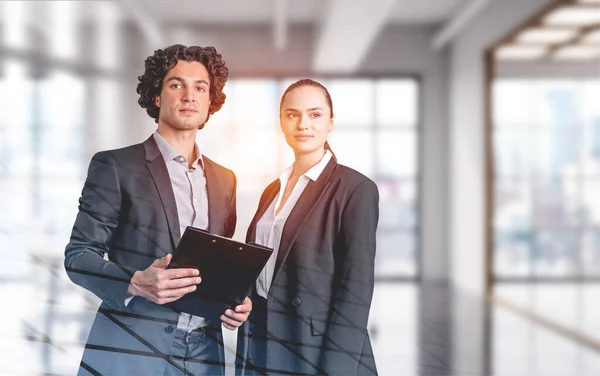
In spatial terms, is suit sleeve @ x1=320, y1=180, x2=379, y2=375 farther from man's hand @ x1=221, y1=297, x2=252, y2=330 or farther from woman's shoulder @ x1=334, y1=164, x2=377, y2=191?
man's hand @ x1=221, y1=297, x2=252, y2=330

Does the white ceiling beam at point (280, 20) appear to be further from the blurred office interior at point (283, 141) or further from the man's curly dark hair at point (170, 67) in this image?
the man's curly dark hair at point (170, 67)

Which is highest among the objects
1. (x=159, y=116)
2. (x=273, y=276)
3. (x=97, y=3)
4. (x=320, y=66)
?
(x=97, y=3)

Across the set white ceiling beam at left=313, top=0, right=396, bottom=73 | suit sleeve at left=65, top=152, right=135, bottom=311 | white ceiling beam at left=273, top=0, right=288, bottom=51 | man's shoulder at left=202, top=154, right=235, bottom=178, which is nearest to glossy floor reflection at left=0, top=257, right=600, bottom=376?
suit sleeve at left=65, top=152, right=135, bottom=311

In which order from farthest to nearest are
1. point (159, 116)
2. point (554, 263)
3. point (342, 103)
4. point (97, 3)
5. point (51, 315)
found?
point (554, 263), point (51, 315), point (97, 3), point (342, 103), point (159, 116)

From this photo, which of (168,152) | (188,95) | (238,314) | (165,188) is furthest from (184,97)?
(238,314)

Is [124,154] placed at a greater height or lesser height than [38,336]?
greater

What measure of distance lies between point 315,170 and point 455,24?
3.07 meters

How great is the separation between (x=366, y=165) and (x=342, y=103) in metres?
0.23

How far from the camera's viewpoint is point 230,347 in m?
1.98

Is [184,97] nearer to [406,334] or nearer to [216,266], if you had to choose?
[216,266]

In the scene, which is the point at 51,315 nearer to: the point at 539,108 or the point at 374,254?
the point at 374,254

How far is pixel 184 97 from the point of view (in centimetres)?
188

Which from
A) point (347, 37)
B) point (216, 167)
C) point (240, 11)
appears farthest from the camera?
point (240, 11)

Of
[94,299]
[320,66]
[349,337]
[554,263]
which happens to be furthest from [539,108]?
[94,299]
